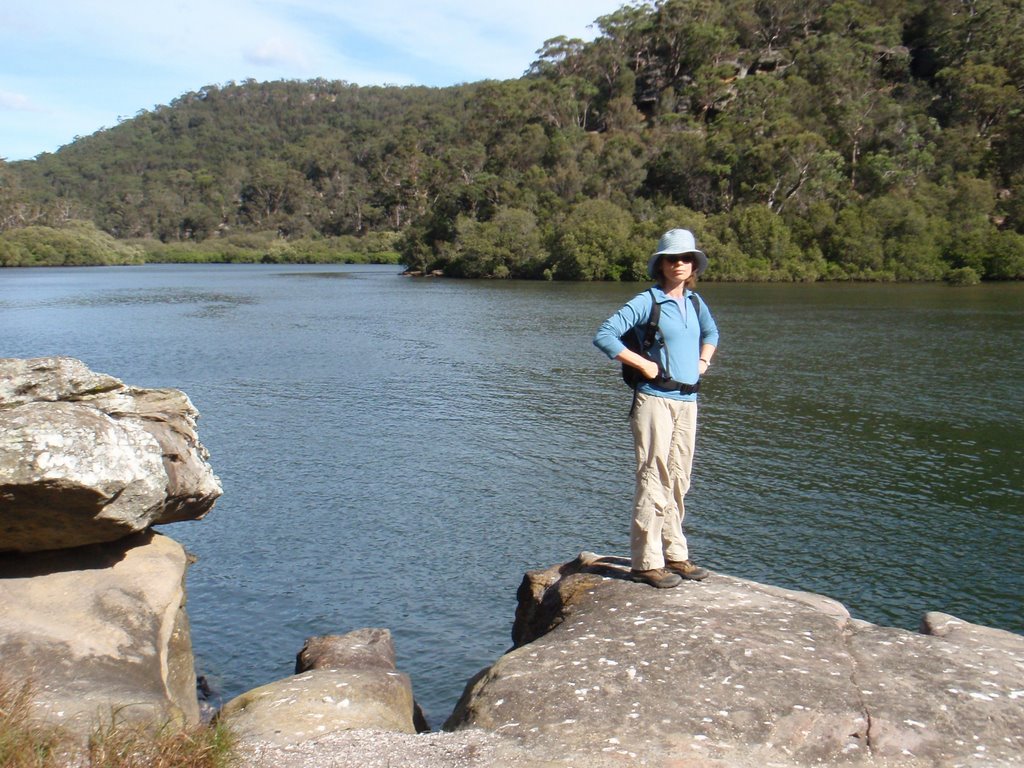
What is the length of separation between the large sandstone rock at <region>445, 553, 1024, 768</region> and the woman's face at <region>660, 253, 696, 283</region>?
270 cm

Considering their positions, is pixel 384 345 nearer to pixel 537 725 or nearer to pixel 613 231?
pixel 537 725

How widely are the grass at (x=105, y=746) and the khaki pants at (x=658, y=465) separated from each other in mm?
3779

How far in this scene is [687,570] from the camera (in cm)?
830

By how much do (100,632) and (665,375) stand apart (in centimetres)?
540

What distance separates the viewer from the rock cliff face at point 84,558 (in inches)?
289

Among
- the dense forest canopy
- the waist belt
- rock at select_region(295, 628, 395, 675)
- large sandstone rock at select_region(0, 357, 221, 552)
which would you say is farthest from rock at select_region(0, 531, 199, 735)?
the dense forest canopy

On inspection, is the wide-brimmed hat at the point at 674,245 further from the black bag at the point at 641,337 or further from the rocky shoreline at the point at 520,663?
the rocky shoreline at the point at 520,663

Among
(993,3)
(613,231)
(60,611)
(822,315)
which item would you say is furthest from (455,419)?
(993,3)

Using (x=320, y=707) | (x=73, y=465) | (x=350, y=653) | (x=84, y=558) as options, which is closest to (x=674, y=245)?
(x=320, y=707)

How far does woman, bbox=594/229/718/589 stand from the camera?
7527 millimetres

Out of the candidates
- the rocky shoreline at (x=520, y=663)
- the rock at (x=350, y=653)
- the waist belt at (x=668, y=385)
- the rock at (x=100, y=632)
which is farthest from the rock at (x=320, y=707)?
the waist belt at (x=668, y=385)

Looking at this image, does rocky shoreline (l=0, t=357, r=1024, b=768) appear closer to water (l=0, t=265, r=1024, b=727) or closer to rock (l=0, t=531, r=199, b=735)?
rock (l=0, t=531, r=199, b=735)

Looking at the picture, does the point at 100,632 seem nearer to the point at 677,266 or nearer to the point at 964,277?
the point at 677,266

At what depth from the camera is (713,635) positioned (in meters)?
7.00
